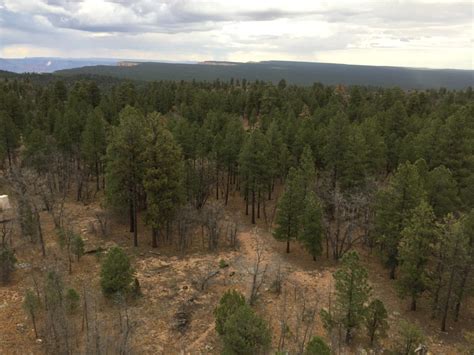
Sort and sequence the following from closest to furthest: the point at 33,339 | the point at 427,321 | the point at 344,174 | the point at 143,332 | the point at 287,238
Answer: the point at 33,339 → the point at 143,332 → the point at 427,321 → the point at 287,238 → the point at 344,174

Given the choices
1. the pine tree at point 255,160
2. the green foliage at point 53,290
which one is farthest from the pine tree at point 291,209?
the green foliage at point 53,290

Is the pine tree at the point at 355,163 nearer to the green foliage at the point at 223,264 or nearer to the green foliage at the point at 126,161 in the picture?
the green foliage at the point at 223,264

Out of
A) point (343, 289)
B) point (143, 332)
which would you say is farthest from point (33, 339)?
point (343, 289)

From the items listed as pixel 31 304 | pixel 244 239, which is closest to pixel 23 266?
pixel 31 304

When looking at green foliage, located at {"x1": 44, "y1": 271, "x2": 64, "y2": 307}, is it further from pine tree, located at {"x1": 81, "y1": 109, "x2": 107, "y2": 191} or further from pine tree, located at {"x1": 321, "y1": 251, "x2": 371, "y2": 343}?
pine tree, located at {"x1": 81, "y1": 109, "x2": 107, "y2": 191}

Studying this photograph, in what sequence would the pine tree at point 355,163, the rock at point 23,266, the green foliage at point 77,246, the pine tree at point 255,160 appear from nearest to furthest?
1. the rock at point 23,266
2. the green foliage at point 77,246
3. the pine tree at point 355,163
4. the pine tree at point 255,160

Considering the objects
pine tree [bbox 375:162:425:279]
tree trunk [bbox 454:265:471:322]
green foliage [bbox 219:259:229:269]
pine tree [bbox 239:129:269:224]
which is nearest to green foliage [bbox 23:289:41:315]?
green foliage [bbox 219:259:229:269]

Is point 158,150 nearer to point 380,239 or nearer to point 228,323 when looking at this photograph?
point 228,323
